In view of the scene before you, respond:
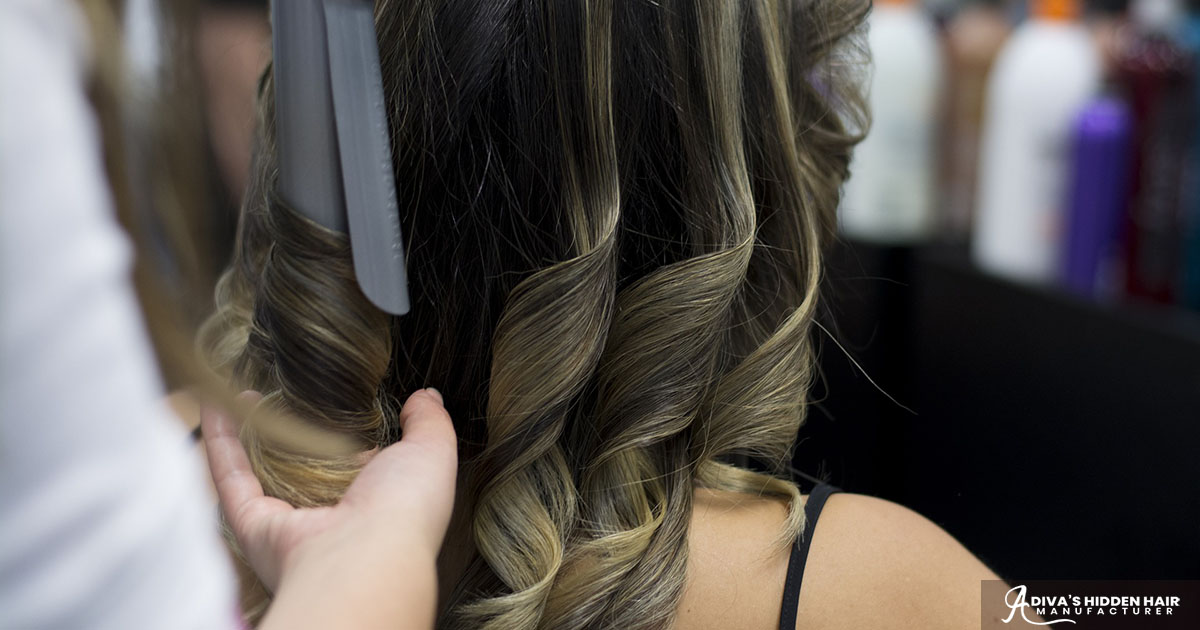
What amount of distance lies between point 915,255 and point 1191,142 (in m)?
0.30

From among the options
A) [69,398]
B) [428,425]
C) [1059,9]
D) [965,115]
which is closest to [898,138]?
[965,115]

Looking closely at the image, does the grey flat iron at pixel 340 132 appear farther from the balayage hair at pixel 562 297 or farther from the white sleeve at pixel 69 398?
the white sleeve at pixel 69 398

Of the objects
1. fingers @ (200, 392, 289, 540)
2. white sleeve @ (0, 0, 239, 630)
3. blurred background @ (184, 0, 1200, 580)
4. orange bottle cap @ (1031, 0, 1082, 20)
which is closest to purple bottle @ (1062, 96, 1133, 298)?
blurred background @ (184, 0, 1200, 580)

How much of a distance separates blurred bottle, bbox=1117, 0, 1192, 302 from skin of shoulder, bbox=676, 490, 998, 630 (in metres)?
0.39

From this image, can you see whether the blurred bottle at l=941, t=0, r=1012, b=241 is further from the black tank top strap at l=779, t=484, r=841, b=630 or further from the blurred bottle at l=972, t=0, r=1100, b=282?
the black tank top strap at l=779, t=484, r=841, b=630

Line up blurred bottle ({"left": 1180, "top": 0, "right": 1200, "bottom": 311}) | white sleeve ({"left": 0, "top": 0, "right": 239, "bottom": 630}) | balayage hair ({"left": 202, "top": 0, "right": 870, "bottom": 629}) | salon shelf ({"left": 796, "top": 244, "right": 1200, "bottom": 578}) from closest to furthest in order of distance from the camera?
white sleeve ({"left": 0, "top": 0, "right": 239, "bottom": 630}) < balayage hair ({"left": 202, "top": 0, "right": 870, "bottom": 629}) < salon shelf ({"left": 796, "top": 244, "right": 1200, "bottom": 578}) < blurred bottle ({"left": 1180, "top": 0, "right": 1200, "bottom": 311})

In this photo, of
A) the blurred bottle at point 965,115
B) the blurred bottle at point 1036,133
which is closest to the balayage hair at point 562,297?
the blurred bottle at point 1036,133

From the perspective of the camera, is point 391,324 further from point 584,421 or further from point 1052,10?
point 1052,10

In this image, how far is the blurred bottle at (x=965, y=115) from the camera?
3.63 feet

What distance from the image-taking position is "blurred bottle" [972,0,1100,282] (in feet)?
3.12

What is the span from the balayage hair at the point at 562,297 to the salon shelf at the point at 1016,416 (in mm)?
217

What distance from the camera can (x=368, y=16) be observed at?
0.50 meters

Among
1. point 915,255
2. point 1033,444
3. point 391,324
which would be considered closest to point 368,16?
point 391,324
